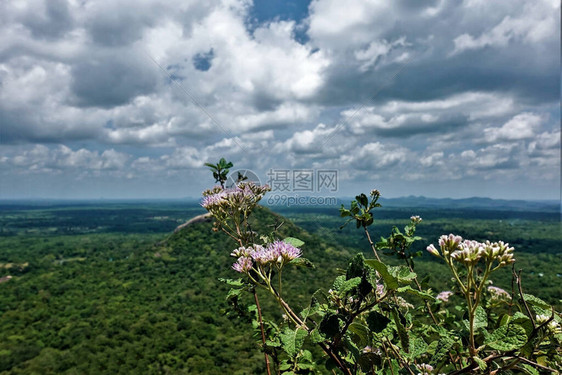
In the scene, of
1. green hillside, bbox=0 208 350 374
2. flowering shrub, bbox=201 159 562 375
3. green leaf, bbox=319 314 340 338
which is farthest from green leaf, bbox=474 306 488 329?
green hillside, bbox=0 208 350 374

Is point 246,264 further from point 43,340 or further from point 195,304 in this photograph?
point 43,340

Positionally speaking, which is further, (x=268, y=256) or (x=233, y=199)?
(x=233, y=199)

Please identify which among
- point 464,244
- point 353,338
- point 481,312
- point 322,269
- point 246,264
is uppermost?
point 464,244

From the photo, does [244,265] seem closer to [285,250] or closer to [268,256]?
[268,256]

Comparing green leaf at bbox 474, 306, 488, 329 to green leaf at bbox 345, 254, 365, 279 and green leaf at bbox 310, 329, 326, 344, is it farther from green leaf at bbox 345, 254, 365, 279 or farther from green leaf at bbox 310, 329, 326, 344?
green leaf at bbox 310, 329, 326, 344

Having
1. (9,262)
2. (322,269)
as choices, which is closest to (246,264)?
(322,269)

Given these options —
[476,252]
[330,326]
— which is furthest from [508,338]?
[330,326]

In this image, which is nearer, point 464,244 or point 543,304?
point 464,244
